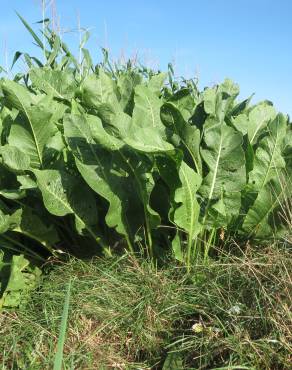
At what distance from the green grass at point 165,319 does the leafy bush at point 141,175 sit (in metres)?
0.18

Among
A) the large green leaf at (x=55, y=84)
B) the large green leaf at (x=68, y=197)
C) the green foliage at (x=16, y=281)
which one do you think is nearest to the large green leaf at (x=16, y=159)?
the large green leaf at (x=68, y=197)

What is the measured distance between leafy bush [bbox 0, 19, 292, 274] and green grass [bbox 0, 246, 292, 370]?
18cm

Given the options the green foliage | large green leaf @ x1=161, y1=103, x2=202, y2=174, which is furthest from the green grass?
large green leaf @ x1=161, y1=103, x2=202, y2=174

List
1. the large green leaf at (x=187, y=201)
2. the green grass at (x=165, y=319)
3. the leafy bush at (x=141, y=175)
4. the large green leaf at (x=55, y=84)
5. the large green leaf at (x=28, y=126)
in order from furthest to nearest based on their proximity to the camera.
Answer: the large green leaf at (x=55, y=84) → the large green leaf at (x=28, y=126) → the leafy bush at (x=141, y=175) → the large green leaf at (x=187, y=201) → the green grass at (x=165, y=319)

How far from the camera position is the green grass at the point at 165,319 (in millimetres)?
2016

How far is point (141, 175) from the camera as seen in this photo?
254 cm

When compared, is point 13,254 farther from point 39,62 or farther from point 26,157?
point 39,62

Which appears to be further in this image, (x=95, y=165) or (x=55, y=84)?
(x=55, y=84)

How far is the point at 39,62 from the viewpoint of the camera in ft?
15.6

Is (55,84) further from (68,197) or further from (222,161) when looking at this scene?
(222,161)

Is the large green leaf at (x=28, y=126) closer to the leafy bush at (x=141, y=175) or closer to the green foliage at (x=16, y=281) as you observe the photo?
the leafy bush at (x=141, y=175)

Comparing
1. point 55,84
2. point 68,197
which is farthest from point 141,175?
point 55,84

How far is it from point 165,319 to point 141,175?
631mm

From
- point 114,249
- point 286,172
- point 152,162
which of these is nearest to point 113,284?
point 114,249
